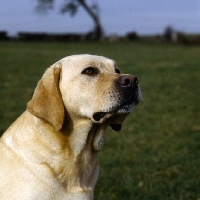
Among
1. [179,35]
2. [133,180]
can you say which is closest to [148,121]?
[133,180]

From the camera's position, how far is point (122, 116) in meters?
4.32

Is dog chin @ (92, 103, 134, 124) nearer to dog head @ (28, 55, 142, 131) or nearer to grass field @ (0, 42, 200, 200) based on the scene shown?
dog head @ (28, 55, 142, 131)

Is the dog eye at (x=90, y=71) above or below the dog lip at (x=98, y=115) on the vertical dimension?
above

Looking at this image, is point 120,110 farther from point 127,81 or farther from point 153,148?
point 153,148

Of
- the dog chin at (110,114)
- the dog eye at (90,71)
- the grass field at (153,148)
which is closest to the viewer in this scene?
the dog chin at (110,114)

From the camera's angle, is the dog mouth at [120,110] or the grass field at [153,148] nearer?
the dog mouth at [120,110]

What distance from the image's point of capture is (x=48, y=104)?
4.04 m

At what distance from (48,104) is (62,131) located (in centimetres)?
31

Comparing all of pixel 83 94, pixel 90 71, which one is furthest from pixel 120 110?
pixel 90 71

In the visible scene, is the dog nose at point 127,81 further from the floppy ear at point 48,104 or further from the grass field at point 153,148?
the floppy ear at point 48,104

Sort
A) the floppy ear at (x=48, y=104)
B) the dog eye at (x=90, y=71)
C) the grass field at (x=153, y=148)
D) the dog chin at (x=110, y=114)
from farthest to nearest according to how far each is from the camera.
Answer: the grass field at (x=153, y=148)
the dog eye at (x=90, y=71)
the dog chin at (x=110, y=114)
the floppy ear at (x=48, y=104)

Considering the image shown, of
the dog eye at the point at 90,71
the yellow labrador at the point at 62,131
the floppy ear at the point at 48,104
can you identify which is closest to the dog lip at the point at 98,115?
the yellow labrador at the point at 62,131

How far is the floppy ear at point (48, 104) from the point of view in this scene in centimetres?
399

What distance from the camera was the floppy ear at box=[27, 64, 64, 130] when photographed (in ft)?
13.1
